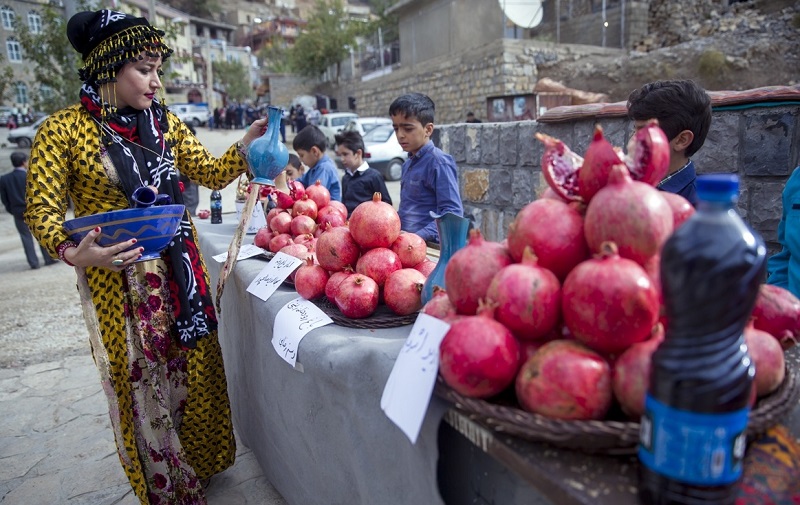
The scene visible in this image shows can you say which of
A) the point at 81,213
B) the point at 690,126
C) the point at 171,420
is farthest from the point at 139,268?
the point at 690,126

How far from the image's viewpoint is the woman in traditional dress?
6.33 ft

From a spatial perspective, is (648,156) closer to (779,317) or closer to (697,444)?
(779,317)

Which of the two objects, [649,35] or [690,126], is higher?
[649,35]

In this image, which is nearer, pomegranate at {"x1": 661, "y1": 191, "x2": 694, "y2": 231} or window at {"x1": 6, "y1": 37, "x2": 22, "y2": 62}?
pomegranate at {"x1": 661, "y1": 191, "x2": 694, "y2": 231}

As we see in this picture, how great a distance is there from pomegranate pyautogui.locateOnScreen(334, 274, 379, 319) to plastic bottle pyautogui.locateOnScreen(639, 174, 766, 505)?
1.11m

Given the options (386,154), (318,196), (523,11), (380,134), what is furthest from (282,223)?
(523,11)

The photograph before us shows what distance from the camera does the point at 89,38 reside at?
1.98m

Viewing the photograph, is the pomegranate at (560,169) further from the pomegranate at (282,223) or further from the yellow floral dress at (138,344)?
the pomegranate at (282,223)

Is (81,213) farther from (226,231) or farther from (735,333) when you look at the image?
(735,333)

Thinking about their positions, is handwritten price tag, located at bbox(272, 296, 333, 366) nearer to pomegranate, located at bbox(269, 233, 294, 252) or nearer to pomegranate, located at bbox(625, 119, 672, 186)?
pomegranate, located at bbox(269, 233, 294, 252)

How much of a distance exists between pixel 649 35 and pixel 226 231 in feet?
58.7

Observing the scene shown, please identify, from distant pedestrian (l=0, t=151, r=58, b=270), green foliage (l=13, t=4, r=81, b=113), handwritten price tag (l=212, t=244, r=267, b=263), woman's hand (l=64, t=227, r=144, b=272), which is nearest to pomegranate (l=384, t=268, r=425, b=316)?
woman's hand (l=64, t=227, r=144, b=272)

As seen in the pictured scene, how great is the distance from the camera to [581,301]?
94 centimetres

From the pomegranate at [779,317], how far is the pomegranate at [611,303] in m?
0.37
